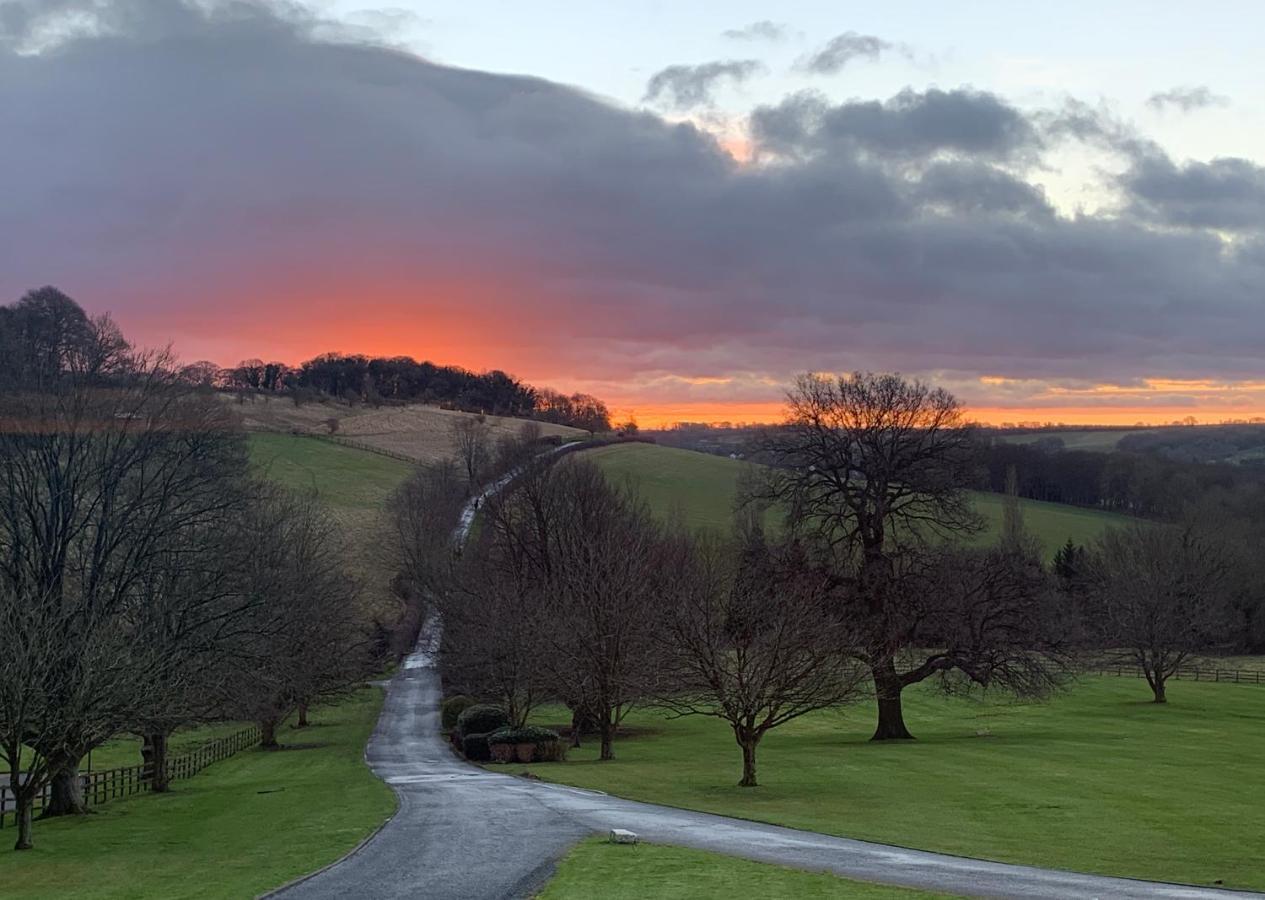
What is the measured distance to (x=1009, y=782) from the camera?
3819cm

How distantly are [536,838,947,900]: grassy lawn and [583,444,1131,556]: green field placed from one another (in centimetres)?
9645

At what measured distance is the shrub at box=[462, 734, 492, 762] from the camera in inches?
1956

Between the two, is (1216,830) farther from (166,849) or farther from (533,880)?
(166,849)

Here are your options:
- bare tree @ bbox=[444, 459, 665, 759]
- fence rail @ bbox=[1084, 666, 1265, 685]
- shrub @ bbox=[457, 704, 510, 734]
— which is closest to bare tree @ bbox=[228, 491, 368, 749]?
bare tree @ bbox=[444, 459, 665, 759]

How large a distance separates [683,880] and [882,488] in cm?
3404

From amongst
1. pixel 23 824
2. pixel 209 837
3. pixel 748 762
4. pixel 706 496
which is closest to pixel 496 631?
pixel 748 762

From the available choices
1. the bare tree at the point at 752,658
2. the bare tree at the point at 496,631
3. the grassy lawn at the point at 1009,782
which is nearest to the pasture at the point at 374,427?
the bare tree at the point at 496,631

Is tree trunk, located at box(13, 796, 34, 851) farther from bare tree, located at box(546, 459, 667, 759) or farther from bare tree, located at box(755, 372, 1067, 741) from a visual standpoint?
bare tree, located at box(755, 372, 1067, 741)

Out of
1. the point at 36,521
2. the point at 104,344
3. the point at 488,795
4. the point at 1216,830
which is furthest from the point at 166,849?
the point at 1216,830

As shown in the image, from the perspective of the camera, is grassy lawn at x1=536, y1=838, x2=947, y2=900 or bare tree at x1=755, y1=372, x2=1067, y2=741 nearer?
grassy lawn at x1=536, y1=838, x2=947, y2=900

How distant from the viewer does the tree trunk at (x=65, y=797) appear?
3806cm

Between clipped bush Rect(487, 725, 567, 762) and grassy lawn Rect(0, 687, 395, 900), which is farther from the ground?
grassy lawn Rect(0, 687, 395, 900)

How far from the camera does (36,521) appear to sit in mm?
38938

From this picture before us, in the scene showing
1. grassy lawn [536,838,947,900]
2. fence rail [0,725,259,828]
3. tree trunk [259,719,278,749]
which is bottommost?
tree trunk [259,719,278,749]
